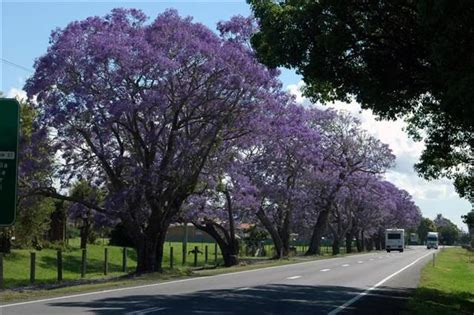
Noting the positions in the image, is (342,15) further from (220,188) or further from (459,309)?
(220,188)

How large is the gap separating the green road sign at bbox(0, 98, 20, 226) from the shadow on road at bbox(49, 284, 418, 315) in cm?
745

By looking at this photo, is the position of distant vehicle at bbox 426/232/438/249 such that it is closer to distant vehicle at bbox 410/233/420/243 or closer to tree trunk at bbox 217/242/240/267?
distant vehicle at bbox 410/233/420/243

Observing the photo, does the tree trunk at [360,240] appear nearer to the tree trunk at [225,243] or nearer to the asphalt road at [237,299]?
the tree trunk at [225,243]

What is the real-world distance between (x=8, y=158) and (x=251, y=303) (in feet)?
35.4

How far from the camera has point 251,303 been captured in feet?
55.0

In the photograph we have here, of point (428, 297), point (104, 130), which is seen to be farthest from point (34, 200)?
point (428, 297)

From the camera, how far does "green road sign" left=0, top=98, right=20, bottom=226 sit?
6926mm

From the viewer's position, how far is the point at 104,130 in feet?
93.4

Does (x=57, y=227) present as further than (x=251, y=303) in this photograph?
Yes

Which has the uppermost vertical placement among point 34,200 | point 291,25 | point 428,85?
point 291,25

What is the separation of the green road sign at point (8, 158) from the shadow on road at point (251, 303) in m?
7.45

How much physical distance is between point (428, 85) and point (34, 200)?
20.0m

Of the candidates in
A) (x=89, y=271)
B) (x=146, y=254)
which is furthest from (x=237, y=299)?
(x=89, y=271)

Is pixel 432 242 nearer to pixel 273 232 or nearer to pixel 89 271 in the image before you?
pixel 273 232
